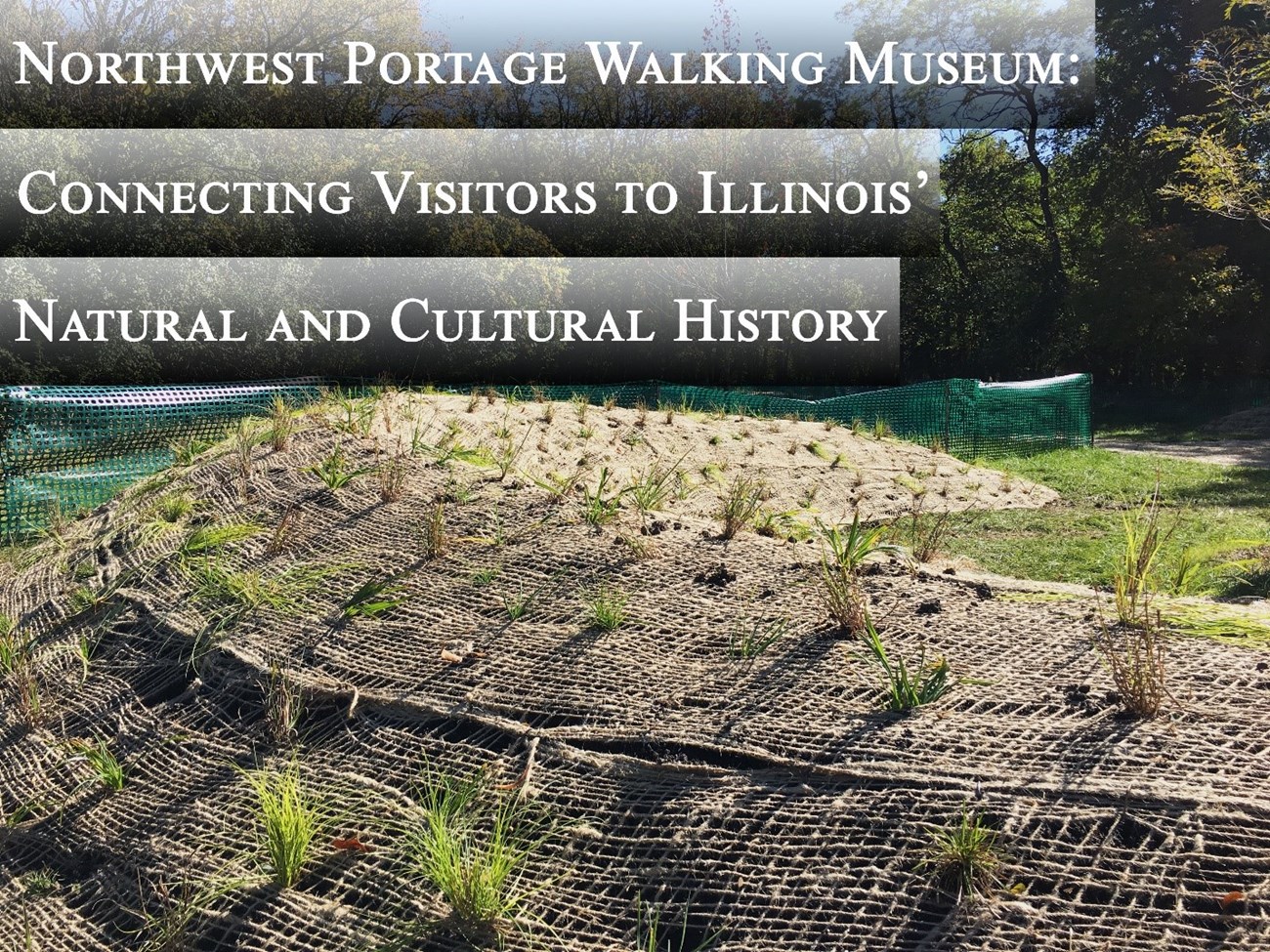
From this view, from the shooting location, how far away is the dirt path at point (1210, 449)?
55.2ft

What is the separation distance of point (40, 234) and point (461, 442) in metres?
13.5

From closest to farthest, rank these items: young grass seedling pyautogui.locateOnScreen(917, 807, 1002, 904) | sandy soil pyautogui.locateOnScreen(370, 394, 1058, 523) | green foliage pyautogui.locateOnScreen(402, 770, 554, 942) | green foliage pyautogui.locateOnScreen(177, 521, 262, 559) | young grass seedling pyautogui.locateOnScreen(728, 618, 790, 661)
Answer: young grass seedling pyautogui.locateOnScreen(917, 807, 1002, 904) < green foliage pyautogui.locateOnScreen(402, 770, 554, 942) < young grass seedling pyautogui.locateOnScreen(728, 618, 790, 661) < green foliage pyautogui.locateOnScreen(177, 521, 262, 559) < sandy soil pyautogui.locateOnScreen(370, 394, 1058, 523)

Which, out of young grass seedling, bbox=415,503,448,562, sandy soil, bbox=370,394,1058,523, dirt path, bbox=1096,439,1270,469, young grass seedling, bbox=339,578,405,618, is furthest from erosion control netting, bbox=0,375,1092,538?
dirt path, bbox=1096,439,1270,469

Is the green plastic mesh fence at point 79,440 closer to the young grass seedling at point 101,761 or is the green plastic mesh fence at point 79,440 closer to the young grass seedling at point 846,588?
the young grass seedling at point 101,761

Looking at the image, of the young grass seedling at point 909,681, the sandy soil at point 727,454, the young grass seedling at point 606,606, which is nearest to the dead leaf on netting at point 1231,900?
the young grass seedling at point 909,681

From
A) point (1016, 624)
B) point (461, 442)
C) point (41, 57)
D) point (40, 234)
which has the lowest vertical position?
point (1016, 624)

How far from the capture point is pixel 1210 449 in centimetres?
1920

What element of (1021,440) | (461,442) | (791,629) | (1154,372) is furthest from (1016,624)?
(1154,372)

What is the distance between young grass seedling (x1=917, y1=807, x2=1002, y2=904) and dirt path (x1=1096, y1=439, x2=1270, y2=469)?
14646 millimetres

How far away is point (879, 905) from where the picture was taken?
8.59 feet

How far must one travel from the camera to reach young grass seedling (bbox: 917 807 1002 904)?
2578 mm

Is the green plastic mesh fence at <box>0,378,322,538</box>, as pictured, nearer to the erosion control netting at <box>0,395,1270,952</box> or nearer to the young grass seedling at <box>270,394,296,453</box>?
the young grass seedling at <box>270,394,296,453</box>

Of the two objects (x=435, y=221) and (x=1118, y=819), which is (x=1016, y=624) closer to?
(x=1118, y=819)

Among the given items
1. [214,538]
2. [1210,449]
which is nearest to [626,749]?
[214,538]
